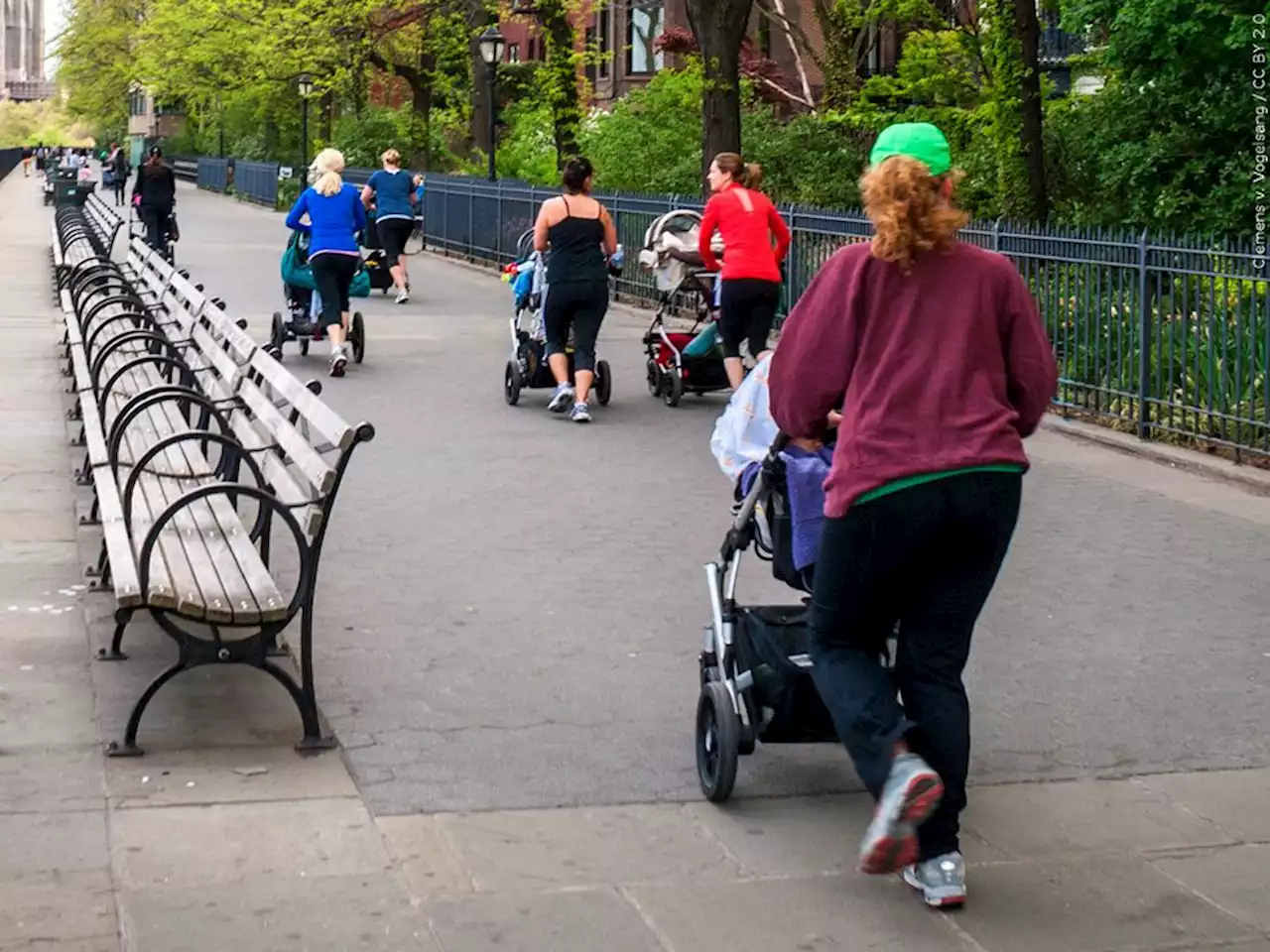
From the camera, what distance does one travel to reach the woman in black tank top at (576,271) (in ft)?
45.9

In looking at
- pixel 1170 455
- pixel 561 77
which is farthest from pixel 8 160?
pixel 1170 455

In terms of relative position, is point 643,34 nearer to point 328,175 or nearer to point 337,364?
point 328,175

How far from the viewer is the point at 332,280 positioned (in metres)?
17.3

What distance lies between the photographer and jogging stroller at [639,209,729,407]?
15.3 metres

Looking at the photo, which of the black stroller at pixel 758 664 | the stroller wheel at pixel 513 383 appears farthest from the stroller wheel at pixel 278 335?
the black stroller at pixel 758 664

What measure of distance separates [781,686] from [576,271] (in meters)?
8.68

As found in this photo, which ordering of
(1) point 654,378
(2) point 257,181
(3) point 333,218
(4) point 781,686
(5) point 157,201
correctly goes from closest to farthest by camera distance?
1. (4) point 781,686
2. (1) point 654,378
3. (3) point 333,218
4. (5) point 157,201
5. (2) point 257,181

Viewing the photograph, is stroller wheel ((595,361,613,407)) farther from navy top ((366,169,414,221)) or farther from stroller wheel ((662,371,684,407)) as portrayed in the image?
navy top ((366,169,414,221))

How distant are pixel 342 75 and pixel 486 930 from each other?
1930 inches

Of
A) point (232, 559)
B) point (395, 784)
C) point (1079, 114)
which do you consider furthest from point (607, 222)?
point (1079, 114)

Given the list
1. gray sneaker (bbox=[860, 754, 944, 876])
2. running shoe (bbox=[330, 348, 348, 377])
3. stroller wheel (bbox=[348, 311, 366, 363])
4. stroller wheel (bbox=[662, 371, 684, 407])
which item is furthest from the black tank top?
gray sneaker (bbox=[860, 754, 944, 876])

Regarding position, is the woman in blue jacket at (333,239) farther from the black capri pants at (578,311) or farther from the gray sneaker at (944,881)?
the gray sneaker at (944,881)

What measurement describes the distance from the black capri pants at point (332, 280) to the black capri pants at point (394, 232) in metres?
8.61

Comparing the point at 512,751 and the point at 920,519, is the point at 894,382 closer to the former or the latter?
the point at 920,519
